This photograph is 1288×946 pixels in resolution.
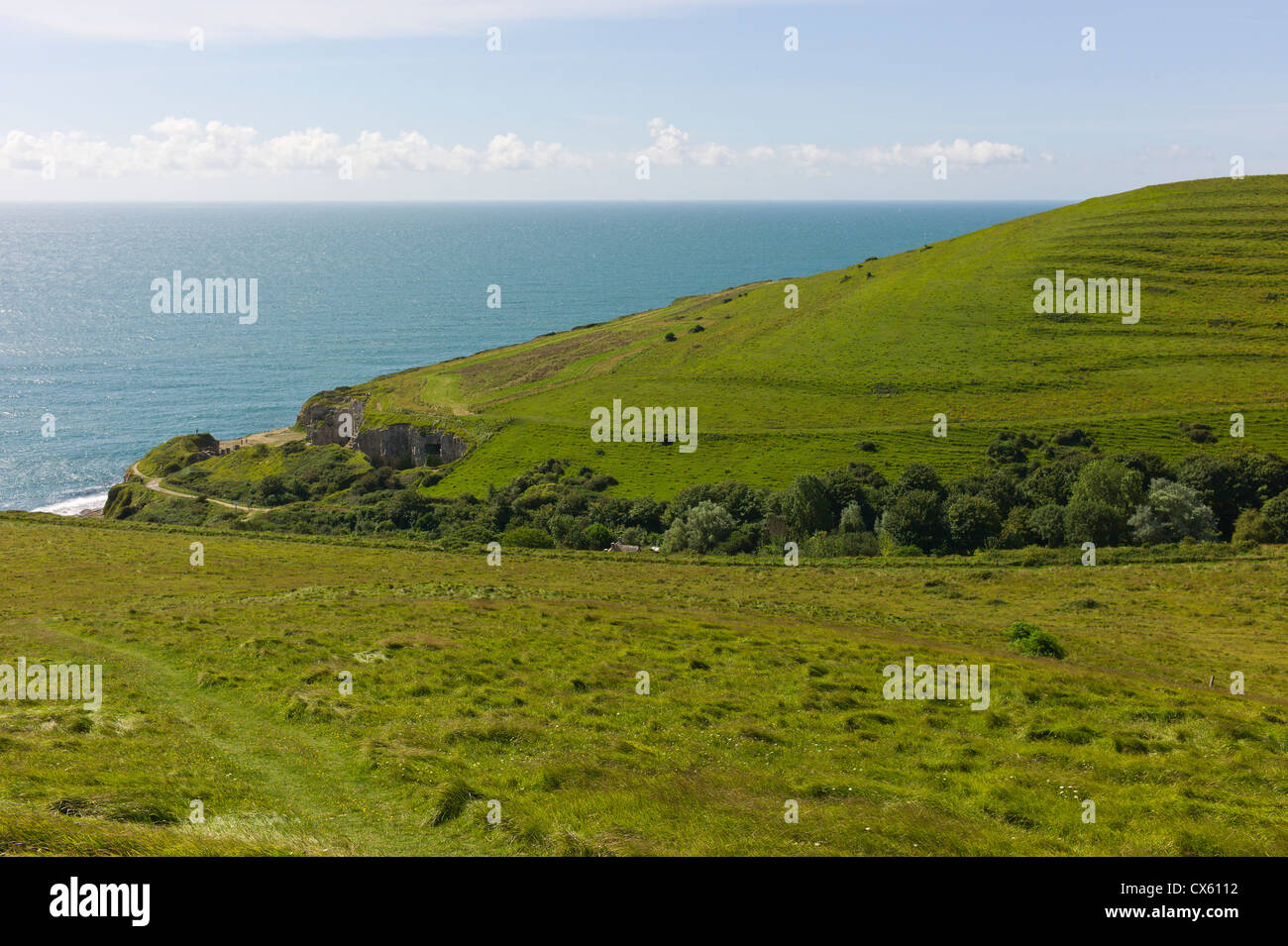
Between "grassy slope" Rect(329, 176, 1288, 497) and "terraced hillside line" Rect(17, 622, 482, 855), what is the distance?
6816cm

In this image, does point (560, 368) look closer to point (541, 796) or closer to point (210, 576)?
point (210, 576)

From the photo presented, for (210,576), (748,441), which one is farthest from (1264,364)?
(210,576)

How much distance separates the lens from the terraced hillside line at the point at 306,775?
14492 millimetres

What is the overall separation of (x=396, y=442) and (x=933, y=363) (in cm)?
7315

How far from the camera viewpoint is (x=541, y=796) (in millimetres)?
16484

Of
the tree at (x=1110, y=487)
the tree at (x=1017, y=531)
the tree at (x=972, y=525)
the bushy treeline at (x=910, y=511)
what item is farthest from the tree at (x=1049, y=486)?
the tree at (x=972, y=525)

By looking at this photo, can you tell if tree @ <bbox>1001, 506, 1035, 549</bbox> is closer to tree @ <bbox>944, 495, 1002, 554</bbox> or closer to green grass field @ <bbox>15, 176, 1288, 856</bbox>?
tree @ <bbox>944, 495, 1002, 554</bbox>

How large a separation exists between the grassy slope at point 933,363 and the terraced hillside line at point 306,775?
68159 millimetres

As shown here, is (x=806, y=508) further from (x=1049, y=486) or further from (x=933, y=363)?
(x=933, y=363)

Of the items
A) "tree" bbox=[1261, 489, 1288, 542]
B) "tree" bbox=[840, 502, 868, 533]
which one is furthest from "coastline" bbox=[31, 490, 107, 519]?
"tree" bbox=[1261, 489, 1288, 542]

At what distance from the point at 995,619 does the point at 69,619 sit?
44690mm

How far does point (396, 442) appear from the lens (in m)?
112

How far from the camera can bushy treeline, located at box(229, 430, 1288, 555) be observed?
70.1 meters

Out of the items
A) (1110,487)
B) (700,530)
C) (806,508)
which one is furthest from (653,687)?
(1110,487)
